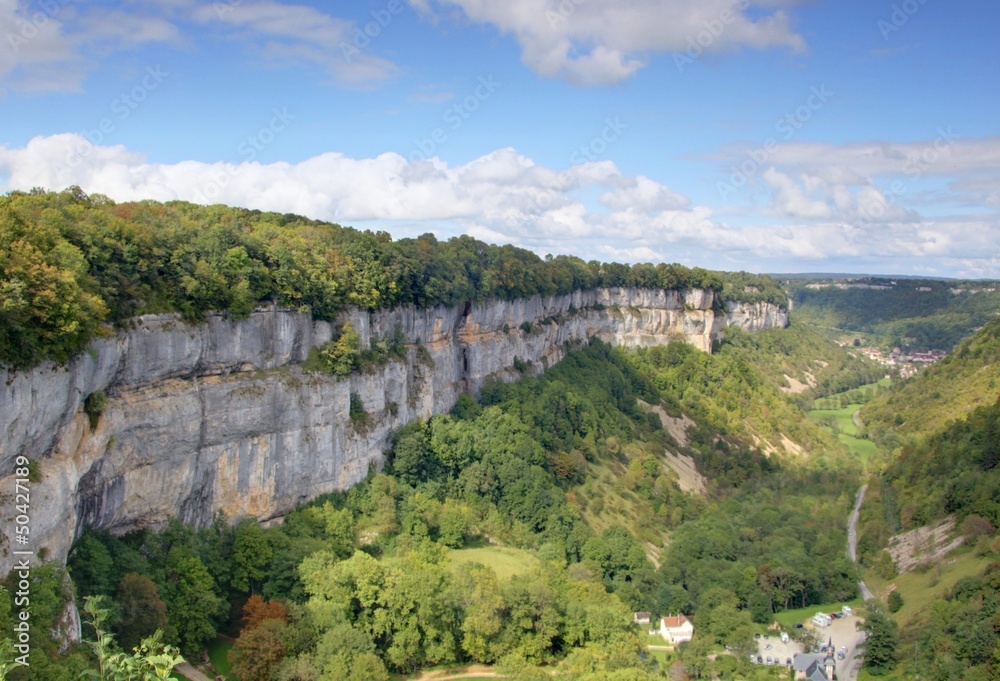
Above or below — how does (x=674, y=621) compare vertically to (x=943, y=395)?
below

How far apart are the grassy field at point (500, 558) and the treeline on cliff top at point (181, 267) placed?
14.4 meters

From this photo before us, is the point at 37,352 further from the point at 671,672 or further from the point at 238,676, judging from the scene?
the point at 671,672

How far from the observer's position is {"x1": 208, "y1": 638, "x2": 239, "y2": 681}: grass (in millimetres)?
27281

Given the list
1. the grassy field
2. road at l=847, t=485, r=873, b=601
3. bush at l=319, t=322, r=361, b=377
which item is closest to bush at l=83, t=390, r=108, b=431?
bush at l=319, t=322, r=361, b=377

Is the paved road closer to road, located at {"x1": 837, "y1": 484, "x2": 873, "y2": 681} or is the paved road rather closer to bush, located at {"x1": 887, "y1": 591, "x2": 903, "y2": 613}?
road, located at {"x1": 837, "y1": 484, "x2": 873, "y2": 681}

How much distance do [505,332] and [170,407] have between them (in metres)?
35.6

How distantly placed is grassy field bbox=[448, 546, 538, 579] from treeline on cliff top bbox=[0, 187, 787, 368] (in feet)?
47.3

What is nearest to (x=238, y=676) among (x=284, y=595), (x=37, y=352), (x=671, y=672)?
(x=284, y=595)

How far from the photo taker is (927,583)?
44.4m

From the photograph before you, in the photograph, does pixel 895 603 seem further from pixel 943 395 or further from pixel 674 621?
pixel 943 395

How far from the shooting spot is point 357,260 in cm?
4222

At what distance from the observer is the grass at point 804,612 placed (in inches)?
1693

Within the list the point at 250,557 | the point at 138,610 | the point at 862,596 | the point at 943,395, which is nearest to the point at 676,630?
the point at 862,596

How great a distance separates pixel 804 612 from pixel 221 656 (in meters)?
33.1
